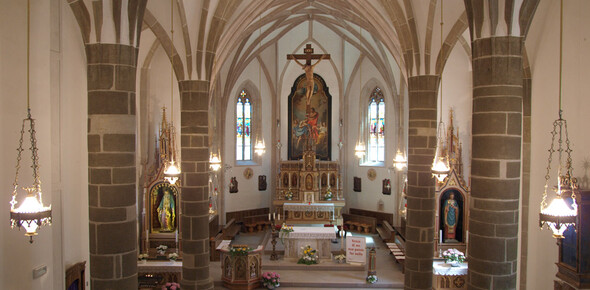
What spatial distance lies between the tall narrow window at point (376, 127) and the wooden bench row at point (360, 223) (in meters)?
3.10

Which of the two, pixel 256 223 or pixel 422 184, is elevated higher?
pixel 422 184

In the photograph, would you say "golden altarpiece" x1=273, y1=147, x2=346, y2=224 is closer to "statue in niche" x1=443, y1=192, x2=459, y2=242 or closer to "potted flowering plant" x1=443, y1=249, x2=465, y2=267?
"statue in niche" x1=443, y1=192, x2=459, y2=242

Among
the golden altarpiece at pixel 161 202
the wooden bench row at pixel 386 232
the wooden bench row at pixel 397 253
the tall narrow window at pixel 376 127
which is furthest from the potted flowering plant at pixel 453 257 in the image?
the tall narrow window at pixel 376 127

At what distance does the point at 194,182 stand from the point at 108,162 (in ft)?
17.7

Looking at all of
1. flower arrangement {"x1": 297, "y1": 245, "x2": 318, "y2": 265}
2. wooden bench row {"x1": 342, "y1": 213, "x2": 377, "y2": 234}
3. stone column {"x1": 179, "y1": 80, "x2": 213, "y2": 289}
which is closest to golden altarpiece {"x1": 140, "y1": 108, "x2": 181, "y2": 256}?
stone column {"x1": 179, "y1": 80, "x2": 213, "y2": 289}

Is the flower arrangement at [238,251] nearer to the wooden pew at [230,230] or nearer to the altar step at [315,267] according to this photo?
the altar step at [315,267]

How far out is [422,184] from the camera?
12.2 m

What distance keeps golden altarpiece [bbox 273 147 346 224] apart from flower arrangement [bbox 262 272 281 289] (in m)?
7.37

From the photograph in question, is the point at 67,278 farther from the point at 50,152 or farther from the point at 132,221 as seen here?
the point at 132,221

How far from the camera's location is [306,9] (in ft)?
67.9

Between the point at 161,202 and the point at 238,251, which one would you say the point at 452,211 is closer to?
the point at 238,251

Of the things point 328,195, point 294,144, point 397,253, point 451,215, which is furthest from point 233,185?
point 451,215

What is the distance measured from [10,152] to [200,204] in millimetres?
5825

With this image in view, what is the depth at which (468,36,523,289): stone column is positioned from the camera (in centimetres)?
721
